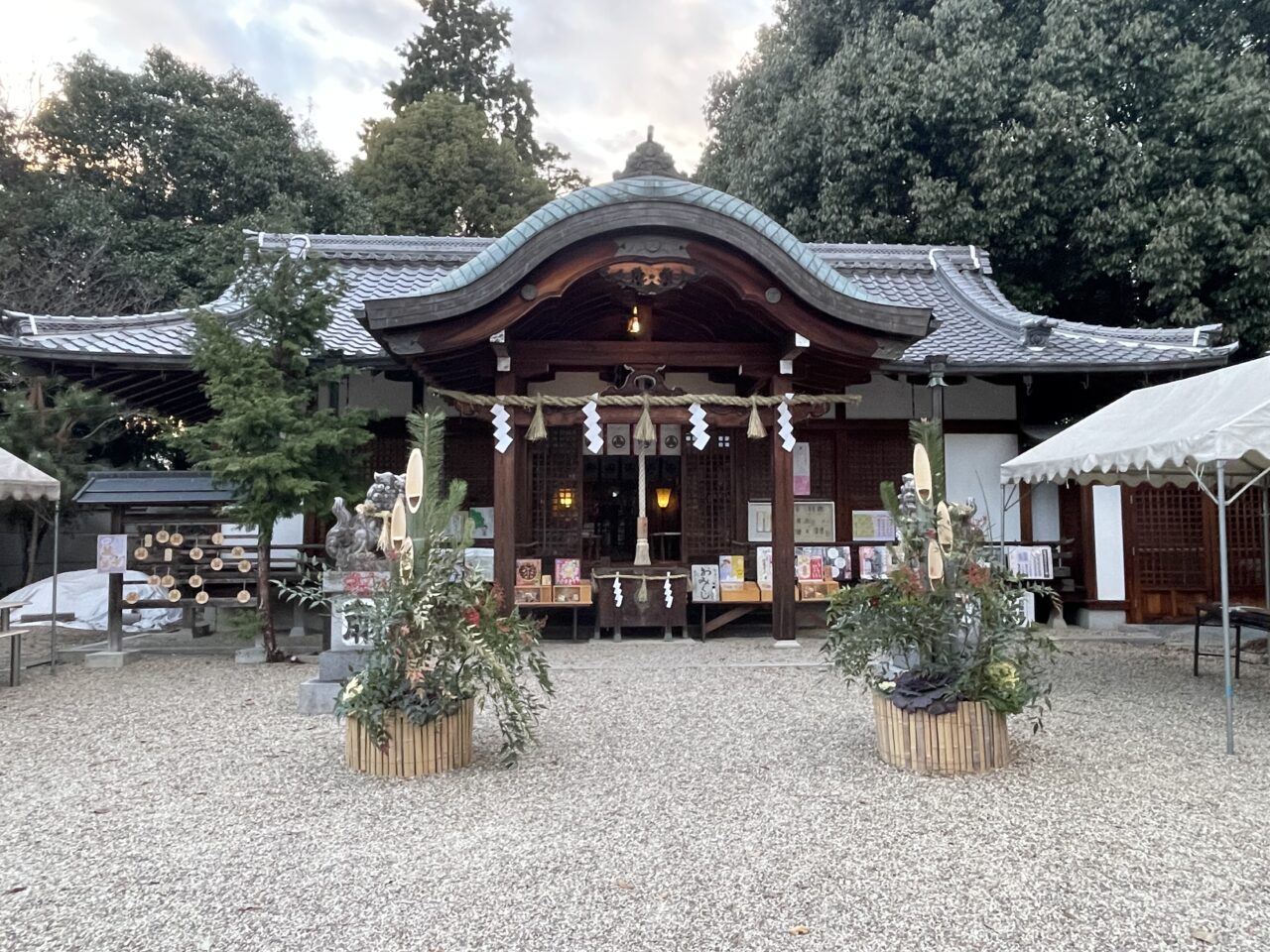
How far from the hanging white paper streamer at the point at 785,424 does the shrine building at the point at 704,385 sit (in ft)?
0.07

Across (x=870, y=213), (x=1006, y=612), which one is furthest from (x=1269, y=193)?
(x=1006, y=612)

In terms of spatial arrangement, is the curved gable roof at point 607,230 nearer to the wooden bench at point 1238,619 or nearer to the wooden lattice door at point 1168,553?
the wooden bench at point 1238,619

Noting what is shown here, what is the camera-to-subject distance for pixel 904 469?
10.3 m

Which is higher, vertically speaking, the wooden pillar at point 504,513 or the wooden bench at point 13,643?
the wooden pillar at point 504,513

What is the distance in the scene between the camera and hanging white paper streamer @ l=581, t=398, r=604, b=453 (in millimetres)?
8281

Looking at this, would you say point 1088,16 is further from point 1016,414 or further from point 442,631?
point 442,631

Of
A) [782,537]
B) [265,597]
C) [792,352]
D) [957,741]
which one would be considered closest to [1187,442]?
[957,741]

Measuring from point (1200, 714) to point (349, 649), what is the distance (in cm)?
601

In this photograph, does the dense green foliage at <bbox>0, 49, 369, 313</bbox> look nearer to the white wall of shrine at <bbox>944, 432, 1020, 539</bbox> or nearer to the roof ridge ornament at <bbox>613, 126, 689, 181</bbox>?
the roof ridge ornament at <bbox>613, 126, 689, 181</bbox>

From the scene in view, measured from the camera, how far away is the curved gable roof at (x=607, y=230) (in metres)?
7.47

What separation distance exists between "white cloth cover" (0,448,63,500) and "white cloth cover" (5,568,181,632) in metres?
3.63

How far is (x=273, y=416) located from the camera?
289 inches

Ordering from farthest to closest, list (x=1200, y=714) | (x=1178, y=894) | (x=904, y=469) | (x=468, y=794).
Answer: (x=904, y=469) → (x=1200, y=714) → (x=468, y=794) → (x=1178, y=894)

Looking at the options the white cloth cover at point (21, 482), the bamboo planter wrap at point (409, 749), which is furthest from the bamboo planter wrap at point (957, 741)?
the white cloth cover at point (21, 482)
